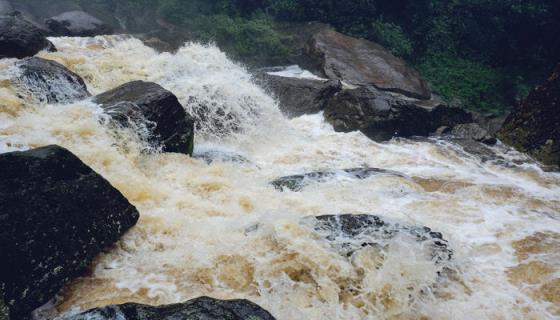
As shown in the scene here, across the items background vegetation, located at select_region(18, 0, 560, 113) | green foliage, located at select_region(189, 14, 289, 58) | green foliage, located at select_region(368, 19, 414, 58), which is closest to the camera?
background vegetation, located at select_region(18, 0, 560, 113)

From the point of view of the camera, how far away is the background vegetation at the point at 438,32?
14695 mm

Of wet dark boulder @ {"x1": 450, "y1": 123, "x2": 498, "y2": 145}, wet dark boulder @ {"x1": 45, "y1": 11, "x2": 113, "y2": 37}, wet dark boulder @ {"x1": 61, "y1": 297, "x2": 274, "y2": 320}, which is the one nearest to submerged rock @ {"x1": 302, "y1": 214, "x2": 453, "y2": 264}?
wet dark boulder @ {"x1": 61, "y1": 297, "x2": 274, "y2": 320}

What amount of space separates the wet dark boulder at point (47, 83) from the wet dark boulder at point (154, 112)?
749 mm

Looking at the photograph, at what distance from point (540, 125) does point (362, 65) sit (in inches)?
217

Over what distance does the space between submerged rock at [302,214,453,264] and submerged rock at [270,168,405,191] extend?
177cm

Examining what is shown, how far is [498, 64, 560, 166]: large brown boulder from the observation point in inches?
370

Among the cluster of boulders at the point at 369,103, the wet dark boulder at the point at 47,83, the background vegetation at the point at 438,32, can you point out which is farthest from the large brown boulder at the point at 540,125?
the wet dark boulder at the point at 47,83

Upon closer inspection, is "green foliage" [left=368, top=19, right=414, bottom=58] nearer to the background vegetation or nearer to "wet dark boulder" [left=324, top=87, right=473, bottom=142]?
the background vegetation

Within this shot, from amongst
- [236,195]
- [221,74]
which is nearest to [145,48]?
[221,74]

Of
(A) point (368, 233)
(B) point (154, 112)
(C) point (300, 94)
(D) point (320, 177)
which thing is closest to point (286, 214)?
(A) point (368, 233)

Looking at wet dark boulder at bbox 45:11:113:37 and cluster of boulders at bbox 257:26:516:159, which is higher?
cluster of boulders at bbox 257:26:516:159

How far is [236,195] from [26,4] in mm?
18032

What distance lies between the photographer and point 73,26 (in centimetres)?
1469

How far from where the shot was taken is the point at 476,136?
34.4 ft
